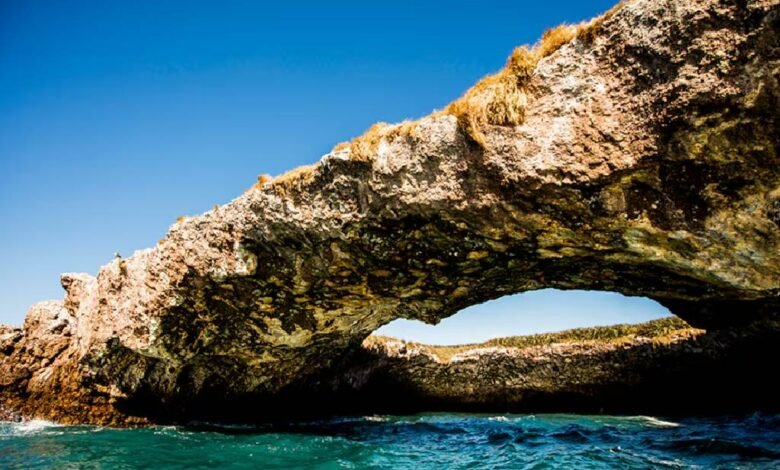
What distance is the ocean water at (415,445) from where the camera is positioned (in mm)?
10435

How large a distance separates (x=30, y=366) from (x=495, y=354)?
18.4 meters

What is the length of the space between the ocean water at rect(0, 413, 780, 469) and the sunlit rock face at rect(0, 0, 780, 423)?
267cm

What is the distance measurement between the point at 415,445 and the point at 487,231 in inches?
284

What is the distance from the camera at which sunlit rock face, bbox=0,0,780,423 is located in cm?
719

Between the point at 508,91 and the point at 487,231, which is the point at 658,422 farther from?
the point at 508,91

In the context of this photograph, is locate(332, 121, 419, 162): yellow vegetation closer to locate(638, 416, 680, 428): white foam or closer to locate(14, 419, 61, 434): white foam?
locate(638, 416, 680, 428): white foam

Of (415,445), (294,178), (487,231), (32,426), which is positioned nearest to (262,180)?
(294,178)

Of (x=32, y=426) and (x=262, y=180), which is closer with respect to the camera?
(x=262, y=180)

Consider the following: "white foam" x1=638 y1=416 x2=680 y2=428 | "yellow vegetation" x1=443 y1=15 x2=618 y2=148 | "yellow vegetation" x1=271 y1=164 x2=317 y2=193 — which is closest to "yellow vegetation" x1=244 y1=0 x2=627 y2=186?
"yellow vegetation" x1=443 y1=15 x2=618 y2=148

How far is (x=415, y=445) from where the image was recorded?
43.5 ft

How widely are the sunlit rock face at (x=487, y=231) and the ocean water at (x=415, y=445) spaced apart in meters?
2.67

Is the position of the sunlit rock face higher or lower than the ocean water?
higher

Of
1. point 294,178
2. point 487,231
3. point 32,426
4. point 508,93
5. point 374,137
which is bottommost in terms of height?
point 32,426

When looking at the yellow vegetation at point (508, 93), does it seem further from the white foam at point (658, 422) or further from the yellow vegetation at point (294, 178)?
the white foam at point (658, 422)
